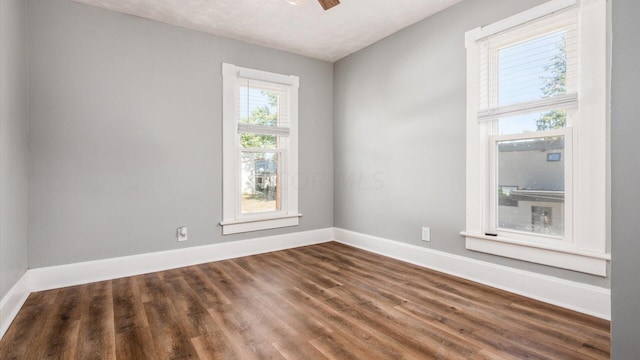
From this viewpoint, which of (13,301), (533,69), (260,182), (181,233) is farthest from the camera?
(260,182)

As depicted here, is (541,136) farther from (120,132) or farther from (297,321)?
(120,132)

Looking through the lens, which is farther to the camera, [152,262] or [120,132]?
[152,262]

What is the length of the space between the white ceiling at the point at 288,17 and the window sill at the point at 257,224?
2.27 meters

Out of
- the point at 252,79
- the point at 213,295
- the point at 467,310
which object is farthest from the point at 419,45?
the point at 213,295

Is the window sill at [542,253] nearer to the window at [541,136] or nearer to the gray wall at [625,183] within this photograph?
the window at [541,136]

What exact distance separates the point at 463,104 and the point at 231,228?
2942 millimetres

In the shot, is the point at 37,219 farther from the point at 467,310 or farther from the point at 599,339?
the point at 599,339

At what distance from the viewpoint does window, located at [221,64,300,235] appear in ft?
12.5

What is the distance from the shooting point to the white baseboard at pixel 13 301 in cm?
207

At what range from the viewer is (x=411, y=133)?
355cm

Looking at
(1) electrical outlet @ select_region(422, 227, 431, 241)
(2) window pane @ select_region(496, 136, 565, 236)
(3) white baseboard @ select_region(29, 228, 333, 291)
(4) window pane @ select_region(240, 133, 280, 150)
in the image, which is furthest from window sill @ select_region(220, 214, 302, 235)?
(2) window pane @ select_region(496, 136, 565, 236)

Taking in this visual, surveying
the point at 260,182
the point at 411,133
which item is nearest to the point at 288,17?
the point at 411,133

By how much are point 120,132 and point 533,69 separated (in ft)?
12.8

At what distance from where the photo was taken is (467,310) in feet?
7.61
